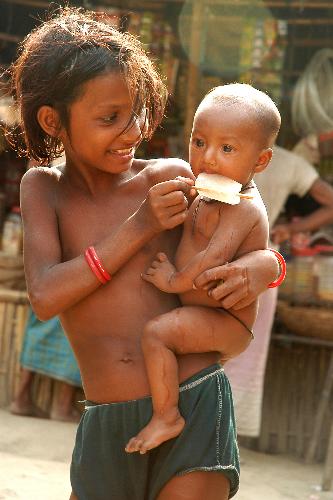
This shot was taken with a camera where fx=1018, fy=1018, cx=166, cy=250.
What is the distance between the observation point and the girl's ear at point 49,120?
237cm

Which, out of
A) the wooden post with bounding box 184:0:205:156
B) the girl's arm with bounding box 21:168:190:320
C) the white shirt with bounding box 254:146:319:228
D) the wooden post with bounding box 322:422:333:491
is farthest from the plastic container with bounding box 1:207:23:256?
the girl's arm with bounding box 21:168:190:320

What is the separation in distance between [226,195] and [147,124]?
1.06 feet

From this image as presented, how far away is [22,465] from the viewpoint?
5.38 m

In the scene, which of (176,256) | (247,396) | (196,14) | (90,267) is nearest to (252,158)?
(176,256)

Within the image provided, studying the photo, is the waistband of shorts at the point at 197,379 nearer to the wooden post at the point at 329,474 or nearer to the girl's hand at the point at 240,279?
the girl's hand at the point at 240,279

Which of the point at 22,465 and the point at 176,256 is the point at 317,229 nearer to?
the point at 22,465

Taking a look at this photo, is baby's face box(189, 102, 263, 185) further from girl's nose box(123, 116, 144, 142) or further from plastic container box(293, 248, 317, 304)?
plastic container box(293, 248, 317, 304)

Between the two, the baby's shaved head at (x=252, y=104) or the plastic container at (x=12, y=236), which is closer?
the baby's shaved head at (x=252, y=104)

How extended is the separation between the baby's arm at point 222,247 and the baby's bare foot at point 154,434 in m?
0.29

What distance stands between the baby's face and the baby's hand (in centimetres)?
22

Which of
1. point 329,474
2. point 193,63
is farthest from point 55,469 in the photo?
point 193,63

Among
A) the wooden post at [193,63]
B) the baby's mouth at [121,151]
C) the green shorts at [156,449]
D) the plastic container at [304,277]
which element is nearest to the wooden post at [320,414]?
the plastic container at [304,277]

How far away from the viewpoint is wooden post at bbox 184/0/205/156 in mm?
6379

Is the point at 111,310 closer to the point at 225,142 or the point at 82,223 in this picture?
the point at 82,223
